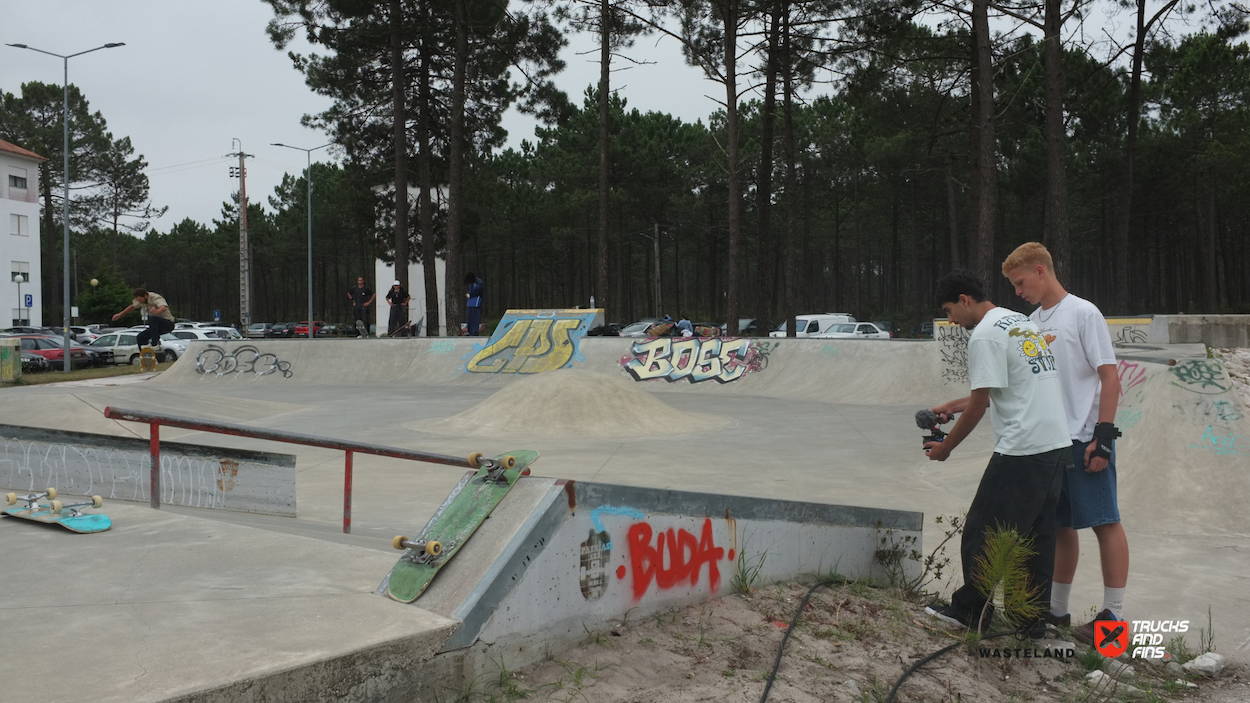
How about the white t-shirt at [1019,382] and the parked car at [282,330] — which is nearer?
the white t-shirt at [1019,382]

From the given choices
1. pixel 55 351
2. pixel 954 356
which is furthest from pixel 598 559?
pixel 55 351

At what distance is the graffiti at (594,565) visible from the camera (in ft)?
11.0

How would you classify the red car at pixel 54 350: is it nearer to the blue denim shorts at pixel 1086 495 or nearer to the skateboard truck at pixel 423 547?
the skateboard truck at pixel 423 547

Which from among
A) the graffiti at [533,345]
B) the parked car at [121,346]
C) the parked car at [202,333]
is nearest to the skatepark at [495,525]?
the graffiti at [533,345]

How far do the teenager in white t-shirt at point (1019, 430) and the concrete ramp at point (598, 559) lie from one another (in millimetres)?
891

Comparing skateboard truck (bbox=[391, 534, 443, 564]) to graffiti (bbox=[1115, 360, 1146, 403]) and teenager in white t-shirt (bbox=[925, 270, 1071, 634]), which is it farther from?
graffiti (bbox=[1115, 360, 1146, 403])

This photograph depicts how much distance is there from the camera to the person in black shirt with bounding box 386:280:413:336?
23406 millimetres

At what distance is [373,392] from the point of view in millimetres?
18656

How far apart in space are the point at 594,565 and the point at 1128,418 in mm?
6267

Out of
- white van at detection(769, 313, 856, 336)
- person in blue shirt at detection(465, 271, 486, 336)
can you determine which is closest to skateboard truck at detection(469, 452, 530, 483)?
person in blue shirt at detection(465, 271, 486, 336)

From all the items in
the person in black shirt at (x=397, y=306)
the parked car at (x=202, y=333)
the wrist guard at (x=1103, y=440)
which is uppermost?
the person in black shirt at (x=397, y=306)

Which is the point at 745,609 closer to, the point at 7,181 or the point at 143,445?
the point at 143,445

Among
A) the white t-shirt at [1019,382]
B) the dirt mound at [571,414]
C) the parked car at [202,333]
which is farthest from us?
the parked car at [202,333]

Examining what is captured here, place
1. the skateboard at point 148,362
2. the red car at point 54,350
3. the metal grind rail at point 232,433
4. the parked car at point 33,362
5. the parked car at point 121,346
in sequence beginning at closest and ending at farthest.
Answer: the metal grind rail at point 232,433 < the skateboard at point 148,362 < the parked car at point 33,362 < the red car at point 54,350 < the parked car at point 121,346
